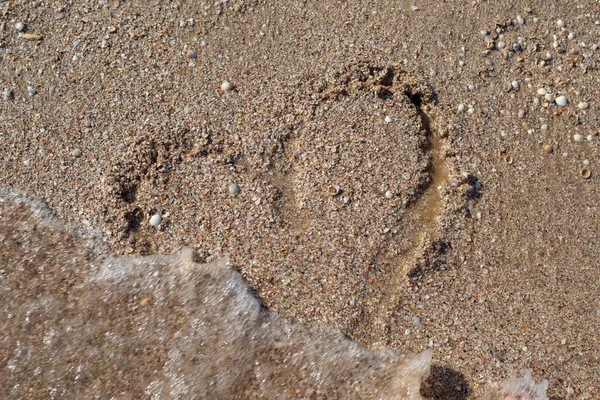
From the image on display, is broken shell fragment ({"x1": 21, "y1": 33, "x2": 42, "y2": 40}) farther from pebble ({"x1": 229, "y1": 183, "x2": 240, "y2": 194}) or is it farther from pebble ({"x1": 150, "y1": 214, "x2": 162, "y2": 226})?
pebble ({"x1": 229, "y1": 183, "x2": 240, "y2": 194})

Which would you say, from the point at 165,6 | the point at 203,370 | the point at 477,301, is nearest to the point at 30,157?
the point at 165,6

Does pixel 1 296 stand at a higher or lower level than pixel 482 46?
higher

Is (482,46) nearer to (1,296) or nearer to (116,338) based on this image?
(116,338)

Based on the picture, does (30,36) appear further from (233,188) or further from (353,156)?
(353,156)

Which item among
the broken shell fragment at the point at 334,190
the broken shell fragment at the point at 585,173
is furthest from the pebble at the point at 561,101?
the broken shell fragment at the point at 334,190

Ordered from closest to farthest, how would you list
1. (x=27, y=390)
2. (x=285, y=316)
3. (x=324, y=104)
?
(x=27, y=390) < (x=285, y=316) < (x=324, y=104)
